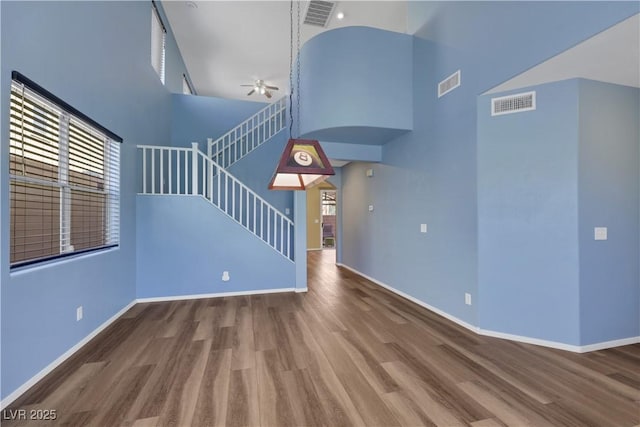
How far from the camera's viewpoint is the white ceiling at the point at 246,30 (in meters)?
5.33

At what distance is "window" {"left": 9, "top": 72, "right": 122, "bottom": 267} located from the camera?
6.99 ft

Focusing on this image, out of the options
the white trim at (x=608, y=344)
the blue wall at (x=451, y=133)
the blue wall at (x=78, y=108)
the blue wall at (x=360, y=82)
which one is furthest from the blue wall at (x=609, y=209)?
the blue wall at (x=78, y=108)

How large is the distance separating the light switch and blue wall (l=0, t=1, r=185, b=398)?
5.17 m

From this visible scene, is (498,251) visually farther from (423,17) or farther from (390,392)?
(423,17)

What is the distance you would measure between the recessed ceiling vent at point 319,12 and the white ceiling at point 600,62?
11.4ft

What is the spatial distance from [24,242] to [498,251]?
15.0ft

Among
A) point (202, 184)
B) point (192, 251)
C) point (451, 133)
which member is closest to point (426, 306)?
point (451, 133)

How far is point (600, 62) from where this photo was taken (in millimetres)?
2512

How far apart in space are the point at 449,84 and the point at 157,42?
5.53m

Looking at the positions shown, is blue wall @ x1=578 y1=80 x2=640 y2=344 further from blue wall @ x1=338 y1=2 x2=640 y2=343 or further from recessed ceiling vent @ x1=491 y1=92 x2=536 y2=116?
blue wall @ x1=338 y1=2 x2=640 y2=343

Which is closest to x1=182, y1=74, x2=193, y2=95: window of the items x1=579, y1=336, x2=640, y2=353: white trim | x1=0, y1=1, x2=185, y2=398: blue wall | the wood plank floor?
x1=0, y1=1, x2=185, y2=398: blue wall

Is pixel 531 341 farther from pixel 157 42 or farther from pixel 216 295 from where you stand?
pixel 157 42

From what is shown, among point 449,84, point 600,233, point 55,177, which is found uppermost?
point 449,84

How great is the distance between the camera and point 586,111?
2836 mm
